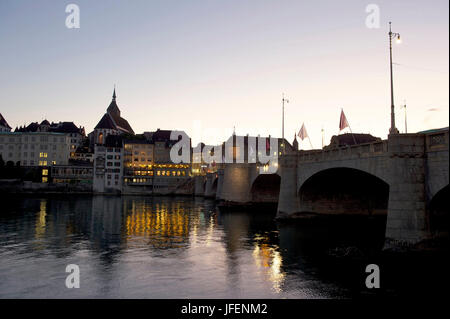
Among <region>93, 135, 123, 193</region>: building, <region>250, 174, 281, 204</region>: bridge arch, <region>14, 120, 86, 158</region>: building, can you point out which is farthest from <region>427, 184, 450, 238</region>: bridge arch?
<region>14, 120, 86, 158</region>: building

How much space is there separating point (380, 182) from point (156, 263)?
29812mm

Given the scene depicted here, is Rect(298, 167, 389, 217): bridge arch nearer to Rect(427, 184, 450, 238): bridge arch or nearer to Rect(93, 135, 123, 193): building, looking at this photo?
Rect(427, 184, 450, 238): bridge arch

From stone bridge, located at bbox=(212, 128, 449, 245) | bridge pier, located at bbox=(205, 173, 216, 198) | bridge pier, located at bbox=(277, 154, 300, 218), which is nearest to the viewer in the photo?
stone bridge, located at bbox=(212, 128, 449, 245)

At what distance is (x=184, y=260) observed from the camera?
27141 mm

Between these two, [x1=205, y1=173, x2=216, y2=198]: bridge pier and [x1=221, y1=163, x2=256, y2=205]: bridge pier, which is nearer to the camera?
[x1=221, y1=163, x2=256, y2=205]: bridge pier

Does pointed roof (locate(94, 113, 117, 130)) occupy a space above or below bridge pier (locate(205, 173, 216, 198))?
above

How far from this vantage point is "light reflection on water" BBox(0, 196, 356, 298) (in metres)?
19.6

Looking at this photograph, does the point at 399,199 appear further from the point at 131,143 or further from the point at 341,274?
the point at 131,143

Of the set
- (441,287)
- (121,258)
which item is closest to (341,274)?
(441,287)

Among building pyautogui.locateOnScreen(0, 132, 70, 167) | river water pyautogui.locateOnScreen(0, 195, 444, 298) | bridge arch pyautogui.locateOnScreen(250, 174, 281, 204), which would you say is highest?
building pyautogui.locateOnScreen(0, 132, 70, 167)

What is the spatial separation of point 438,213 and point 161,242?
2444 cm

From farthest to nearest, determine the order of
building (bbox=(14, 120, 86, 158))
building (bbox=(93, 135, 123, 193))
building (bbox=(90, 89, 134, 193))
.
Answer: building (bbox=(14, 120, 86, 158))
building (bbox=(90, 89, 134, 193))
building (bbox=(93, 135, 123, 193))

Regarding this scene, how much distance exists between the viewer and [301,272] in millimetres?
23750

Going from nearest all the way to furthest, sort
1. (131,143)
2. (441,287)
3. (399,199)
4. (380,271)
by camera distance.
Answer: (441,287) → (380,271) → (399,199) → (131,143)
